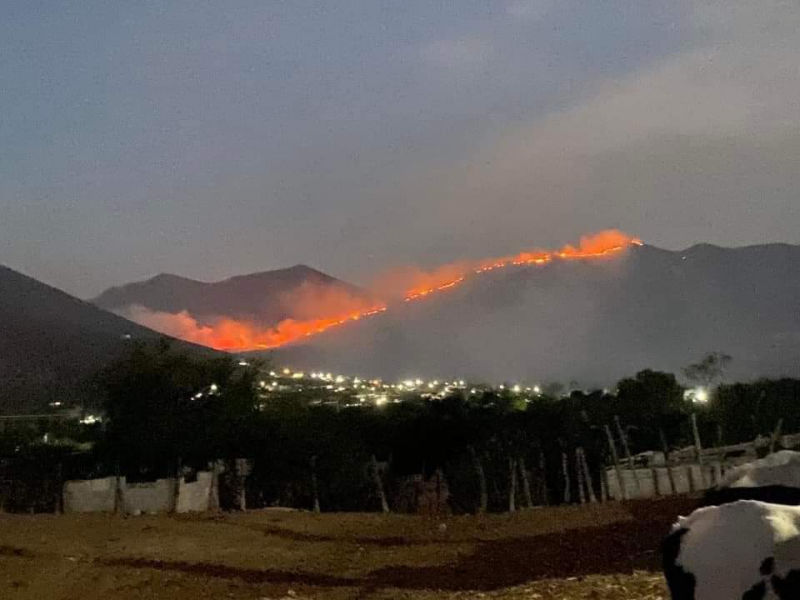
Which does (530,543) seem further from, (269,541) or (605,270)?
(605,270)

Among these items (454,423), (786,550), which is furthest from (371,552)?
(454,423)

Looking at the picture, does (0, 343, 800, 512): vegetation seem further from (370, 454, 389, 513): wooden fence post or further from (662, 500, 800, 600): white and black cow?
(662, 500, 800, 600): white and black cow

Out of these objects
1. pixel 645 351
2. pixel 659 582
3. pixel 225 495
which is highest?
pixel 645 351

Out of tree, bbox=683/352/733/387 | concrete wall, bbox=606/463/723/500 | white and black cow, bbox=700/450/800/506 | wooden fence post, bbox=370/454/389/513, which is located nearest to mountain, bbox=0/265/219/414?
wooden fence post, bbox=370/454/389/513

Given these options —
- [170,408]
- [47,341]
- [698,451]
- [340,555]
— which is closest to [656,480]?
[698,451]

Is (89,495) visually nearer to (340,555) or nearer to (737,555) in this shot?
(340,555)

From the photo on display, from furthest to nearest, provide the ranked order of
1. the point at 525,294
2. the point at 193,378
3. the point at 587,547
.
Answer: the point at 525,294 → the point at 193,378 → the point at 587,547

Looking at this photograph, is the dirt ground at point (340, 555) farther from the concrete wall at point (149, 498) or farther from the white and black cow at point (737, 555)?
the concrete wall at point (149, 498)
